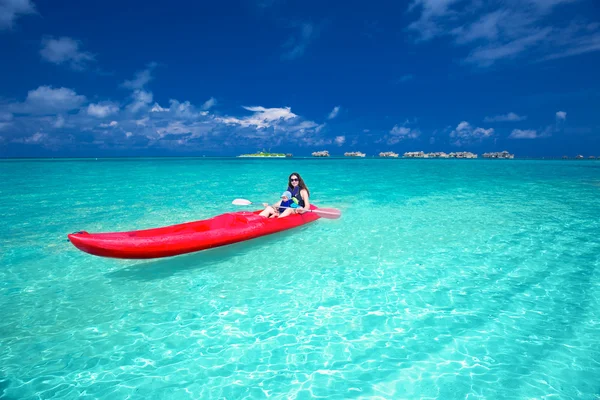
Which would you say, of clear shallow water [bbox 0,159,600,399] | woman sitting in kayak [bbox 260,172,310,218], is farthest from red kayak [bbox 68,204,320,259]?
woman sitting in kayak [bbox 260,172,310,218]

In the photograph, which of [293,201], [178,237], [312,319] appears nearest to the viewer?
[312,319]

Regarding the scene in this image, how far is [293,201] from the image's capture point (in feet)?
33.3

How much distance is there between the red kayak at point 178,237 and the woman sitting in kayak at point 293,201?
492 millimetres

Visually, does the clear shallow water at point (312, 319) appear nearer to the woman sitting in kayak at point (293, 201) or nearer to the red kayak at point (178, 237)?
the red kayak at point (178, 237)

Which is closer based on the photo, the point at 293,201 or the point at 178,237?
the point at 178,237

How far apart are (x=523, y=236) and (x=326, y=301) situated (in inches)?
267

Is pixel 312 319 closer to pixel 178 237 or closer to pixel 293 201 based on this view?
pixel 178 237

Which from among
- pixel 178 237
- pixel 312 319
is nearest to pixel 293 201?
pixel 178 237

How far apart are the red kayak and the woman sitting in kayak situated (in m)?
0.49

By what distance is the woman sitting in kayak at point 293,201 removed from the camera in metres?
9.44

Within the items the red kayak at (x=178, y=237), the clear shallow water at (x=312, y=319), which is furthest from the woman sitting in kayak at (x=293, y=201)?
the clear shallow water at (x=312, y=319)

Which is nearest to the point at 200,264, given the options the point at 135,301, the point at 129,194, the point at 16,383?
the point at 135,301

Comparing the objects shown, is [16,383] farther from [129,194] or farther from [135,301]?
[129,194]

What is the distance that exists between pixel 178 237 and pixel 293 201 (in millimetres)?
4338
